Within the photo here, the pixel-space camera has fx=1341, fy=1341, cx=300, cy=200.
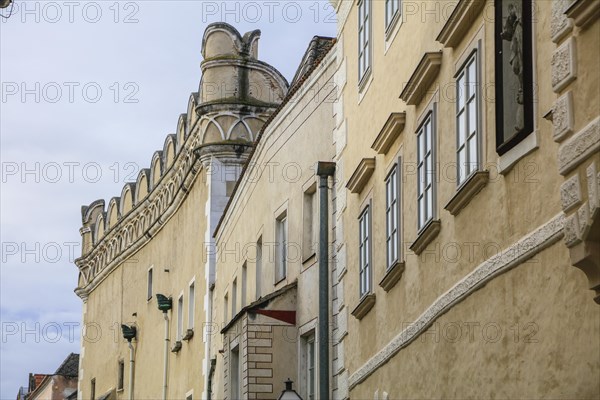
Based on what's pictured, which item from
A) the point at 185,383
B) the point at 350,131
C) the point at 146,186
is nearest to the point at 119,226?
the point at 146,186

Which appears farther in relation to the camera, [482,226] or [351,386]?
[351,386]

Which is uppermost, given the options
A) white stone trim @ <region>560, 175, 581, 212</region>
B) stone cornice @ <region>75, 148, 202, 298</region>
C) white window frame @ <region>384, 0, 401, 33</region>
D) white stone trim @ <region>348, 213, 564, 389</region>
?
stone cornice @ <region>75, 148, 202, 298</region>

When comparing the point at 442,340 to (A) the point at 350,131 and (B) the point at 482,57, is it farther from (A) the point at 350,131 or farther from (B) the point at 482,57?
(A) the point at 350,131

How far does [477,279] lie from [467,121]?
1.55 m

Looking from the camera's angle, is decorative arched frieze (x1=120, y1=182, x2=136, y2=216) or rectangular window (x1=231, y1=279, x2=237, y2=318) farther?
decorative arched frieze (x1=120, y1=182, x2=136, y2=216)

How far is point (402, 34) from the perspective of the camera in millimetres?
15219

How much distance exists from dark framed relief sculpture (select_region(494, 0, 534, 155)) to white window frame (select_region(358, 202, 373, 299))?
19.3ft

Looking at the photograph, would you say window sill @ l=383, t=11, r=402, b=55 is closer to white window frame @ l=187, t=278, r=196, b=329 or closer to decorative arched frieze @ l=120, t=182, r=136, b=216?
white window frame @ l=187, t=278, r=196, b=329

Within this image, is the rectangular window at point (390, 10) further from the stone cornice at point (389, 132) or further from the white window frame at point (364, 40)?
the stone cornice at point (389, 132)

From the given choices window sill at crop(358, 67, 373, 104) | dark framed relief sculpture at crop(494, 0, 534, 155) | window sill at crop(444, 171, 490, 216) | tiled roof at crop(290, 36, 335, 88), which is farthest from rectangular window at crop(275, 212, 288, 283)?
dark framed relief sculpture at crop(494, 0, 534, 155)

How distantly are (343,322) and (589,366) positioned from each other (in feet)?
31.7

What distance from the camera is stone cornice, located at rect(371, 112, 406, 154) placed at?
15031 millimetres

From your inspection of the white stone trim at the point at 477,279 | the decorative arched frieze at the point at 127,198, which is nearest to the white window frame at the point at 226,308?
the white stone trim at the point at 477,279

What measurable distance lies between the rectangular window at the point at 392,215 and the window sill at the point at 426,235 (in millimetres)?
1038
